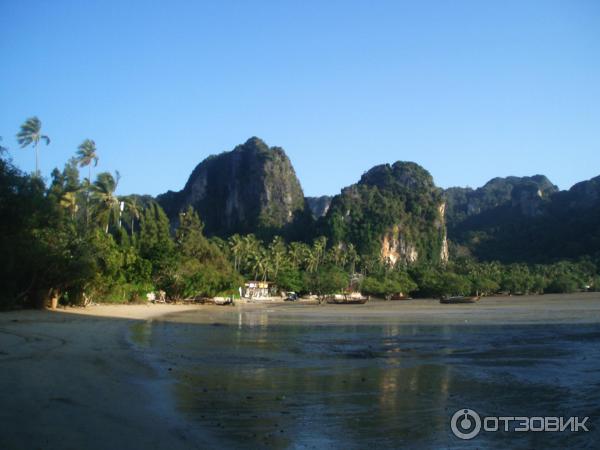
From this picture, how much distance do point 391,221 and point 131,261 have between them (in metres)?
110

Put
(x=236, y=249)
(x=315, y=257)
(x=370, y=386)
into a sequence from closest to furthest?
(x=370, y=386) → (x=236, y=249) → (x=315, y=257)

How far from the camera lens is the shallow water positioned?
7.70 m

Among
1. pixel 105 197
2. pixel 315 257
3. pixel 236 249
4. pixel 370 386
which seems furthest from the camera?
pixel 315 257

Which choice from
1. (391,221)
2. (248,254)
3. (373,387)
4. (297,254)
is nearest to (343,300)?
(248,254)

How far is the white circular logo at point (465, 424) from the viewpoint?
25.8 ft

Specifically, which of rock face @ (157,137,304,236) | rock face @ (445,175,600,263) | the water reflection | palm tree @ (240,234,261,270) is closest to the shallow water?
the water reflection

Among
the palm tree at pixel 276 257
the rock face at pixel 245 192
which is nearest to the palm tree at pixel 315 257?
the palm tree at pixel 276 257

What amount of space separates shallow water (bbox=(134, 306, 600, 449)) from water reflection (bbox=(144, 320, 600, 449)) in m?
0.02

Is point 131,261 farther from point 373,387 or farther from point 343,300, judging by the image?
point 343,300

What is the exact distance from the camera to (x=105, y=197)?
49.4 metres

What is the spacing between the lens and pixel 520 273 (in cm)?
11750

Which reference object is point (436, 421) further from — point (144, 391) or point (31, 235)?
point (31, 235)

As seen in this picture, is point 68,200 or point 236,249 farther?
point 236,249

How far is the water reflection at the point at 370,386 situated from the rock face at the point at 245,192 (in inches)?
4904
